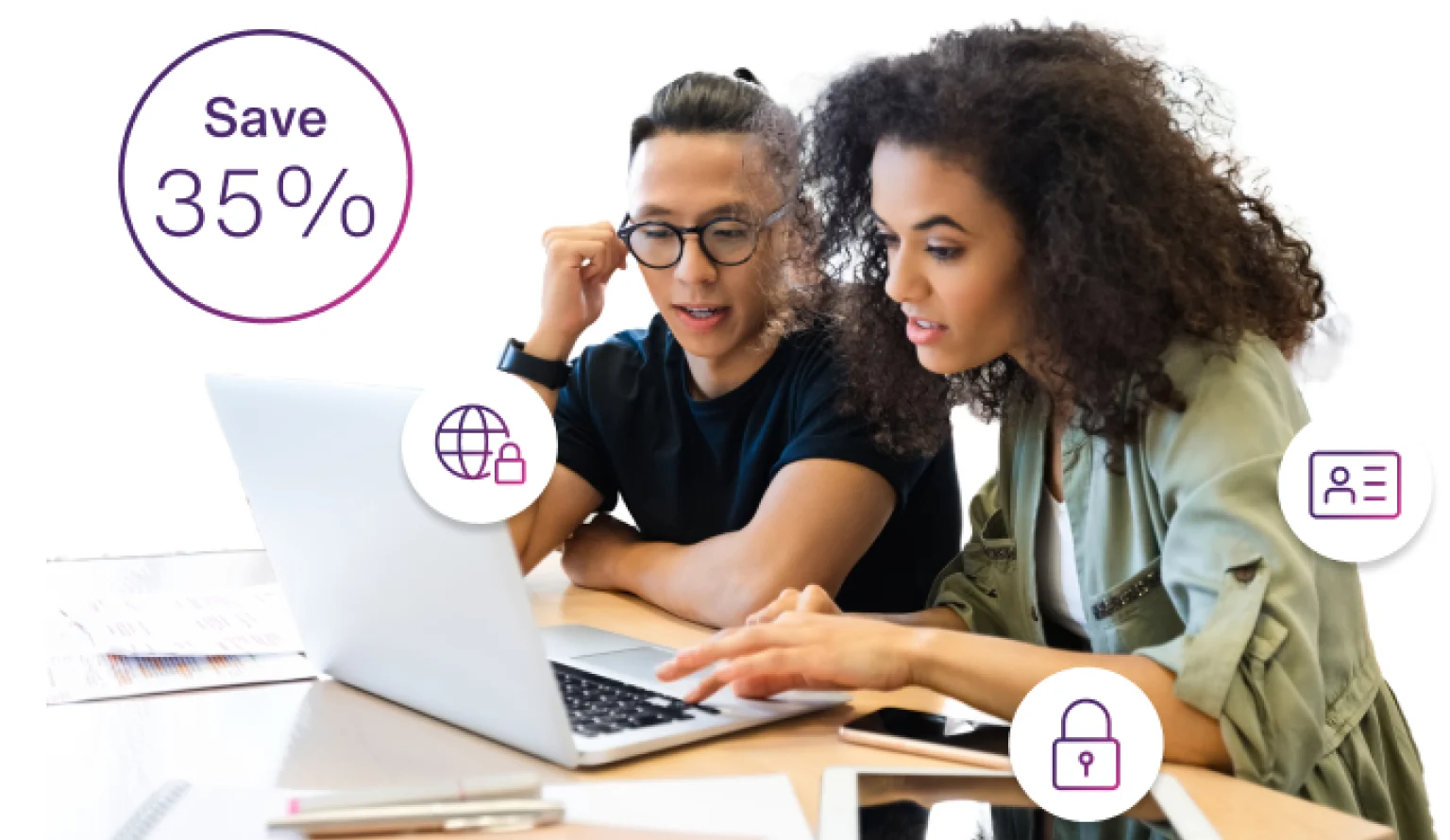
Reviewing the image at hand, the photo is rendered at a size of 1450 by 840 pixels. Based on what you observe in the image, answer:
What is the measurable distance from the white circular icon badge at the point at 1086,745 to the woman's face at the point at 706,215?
727mm

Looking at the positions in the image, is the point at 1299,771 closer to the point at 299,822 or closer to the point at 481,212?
the point at 299,822

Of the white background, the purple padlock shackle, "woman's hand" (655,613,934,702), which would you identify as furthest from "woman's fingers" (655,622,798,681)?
the white background

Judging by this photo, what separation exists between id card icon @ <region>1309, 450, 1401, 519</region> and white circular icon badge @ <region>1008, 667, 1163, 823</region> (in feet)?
0.79

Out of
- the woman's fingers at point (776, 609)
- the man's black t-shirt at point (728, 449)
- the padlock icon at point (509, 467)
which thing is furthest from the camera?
the man's black t-shirt at point (728, 449)

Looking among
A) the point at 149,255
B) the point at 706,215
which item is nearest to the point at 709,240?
the point at 706,215

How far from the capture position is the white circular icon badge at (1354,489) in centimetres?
111

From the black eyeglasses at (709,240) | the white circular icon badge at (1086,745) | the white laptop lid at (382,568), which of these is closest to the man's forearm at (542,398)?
the black eyeglasses at (709,240)

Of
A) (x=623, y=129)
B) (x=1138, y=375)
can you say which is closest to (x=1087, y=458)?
(x=1138, y=375)

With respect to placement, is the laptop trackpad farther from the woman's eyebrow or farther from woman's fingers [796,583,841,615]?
the woman's eyebrow

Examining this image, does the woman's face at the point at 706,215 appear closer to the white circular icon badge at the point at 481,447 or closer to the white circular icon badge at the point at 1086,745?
the white circular icon badge at the point at 481,447

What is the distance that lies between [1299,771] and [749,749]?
Answer: 42 centimetres

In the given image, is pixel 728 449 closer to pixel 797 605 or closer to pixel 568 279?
pixel 568 279

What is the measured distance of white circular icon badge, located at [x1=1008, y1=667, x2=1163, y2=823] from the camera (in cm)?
95

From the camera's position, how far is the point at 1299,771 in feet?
3.50
